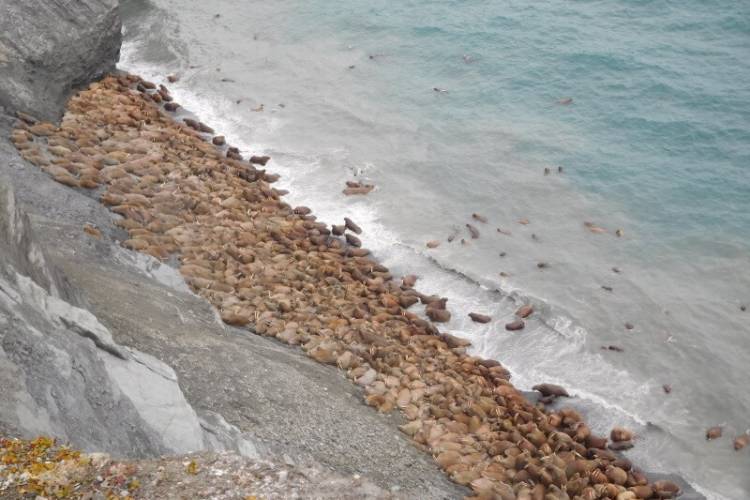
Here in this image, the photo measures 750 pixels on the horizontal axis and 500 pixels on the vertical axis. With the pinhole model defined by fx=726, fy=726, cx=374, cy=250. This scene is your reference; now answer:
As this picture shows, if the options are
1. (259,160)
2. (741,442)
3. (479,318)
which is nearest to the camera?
(741,442)

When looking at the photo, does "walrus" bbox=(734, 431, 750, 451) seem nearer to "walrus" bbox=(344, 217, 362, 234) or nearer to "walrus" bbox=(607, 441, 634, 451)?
"walrus" bbox=(607, 441, 634, 451)

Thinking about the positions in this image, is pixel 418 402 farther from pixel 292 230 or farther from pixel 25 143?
pixel 25 143

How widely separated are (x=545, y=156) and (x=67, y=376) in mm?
23211

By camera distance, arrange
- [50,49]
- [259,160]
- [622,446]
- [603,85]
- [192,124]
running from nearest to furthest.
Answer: [622,446] → [50,49] → [259,160] → [192,124] → [603,85]

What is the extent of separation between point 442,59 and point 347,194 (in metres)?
14.3

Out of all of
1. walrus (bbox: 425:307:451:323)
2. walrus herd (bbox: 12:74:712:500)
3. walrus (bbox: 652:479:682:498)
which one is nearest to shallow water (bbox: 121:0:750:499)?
walrus (bbox: 425:307:451:323)

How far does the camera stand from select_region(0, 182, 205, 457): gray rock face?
9.03m

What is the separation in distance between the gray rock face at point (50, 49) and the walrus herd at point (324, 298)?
40.3 inches

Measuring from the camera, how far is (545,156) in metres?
29.4

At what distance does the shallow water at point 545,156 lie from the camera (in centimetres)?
1969

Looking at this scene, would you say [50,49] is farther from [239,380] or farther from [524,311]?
[524,311]

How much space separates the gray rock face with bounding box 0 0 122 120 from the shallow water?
17.0ft

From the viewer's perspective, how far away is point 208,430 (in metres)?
11.5

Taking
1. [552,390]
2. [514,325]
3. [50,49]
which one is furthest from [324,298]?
[50,49]
